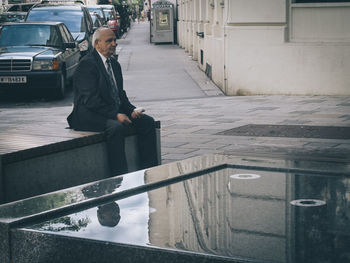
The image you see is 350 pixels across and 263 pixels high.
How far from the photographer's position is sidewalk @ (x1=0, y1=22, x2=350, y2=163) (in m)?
7.67

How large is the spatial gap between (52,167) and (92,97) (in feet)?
3.27

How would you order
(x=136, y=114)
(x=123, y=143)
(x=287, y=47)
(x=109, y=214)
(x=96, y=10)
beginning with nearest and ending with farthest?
(x=109, y=214)
(x=123, y=143)
(x=136, y=114)
(x=287, y=47)
(x=96, y=10)

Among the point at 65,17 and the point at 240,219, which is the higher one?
the point at 65,17

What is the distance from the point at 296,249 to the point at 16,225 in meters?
1.23

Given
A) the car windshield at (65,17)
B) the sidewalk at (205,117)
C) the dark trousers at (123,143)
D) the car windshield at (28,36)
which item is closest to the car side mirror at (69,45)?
the car windshield at (28,36)

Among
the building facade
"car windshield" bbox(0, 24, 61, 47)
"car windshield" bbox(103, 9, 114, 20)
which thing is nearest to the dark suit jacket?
the building facade

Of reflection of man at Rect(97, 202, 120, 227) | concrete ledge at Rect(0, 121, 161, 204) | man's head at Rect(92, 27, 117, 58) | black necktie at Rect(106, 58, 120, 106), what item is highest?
man's head at Rect(92, 27, 117, 58)

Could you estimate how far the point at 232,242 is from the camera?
2826 millimetres

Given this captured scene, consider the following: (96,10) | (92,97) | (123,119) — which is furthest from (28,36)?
(96,10)

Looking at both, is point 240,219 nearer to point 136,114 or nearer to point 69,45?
point 136,114

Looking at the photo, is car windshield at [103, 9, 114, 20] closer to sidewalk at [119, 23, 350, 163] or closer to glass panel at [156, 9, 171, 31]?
glass panel at [156, 9, 171, 31]

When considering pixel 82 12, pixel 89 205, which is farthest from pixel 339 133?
pixel 82 12

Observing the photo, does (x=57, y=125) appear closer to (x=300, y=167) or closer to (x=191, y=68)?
(x=300, y=167)

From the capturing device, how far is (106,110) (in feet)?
20.1
